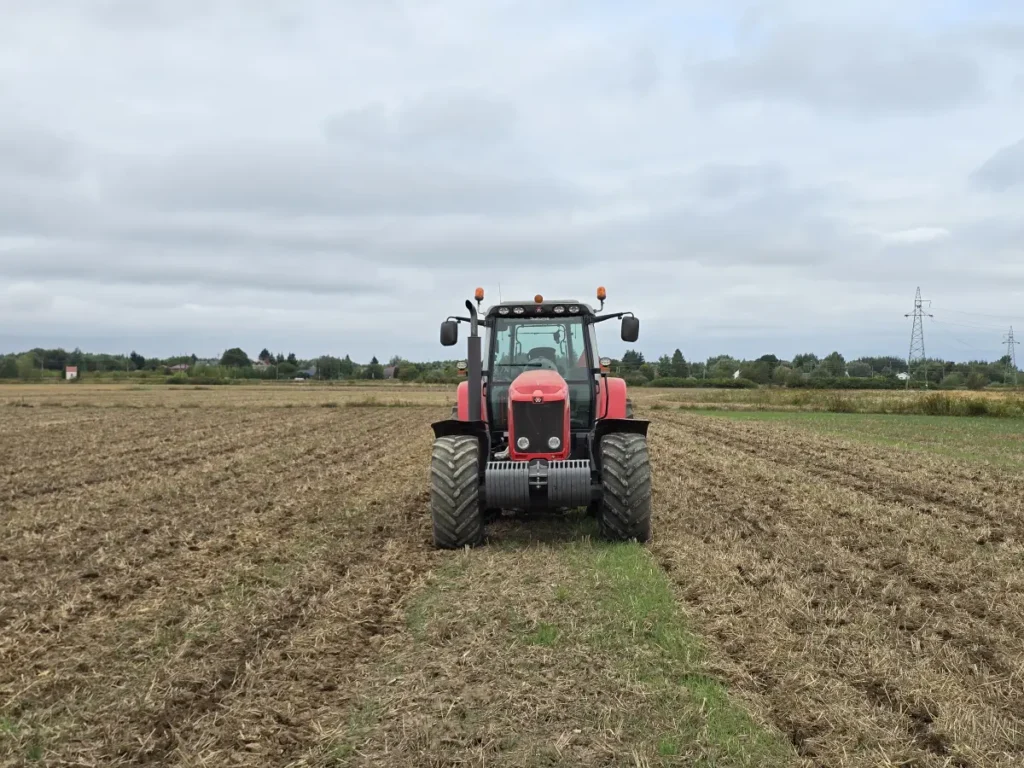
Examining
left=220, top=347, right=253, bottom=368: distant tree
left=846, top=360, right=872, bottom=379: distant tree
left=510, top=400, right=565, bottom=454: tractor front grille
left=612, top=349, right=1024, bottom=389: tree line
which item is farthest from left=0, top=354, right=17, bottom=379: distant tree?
left=510, top=400, right=565, bottom=454: tractor front grille

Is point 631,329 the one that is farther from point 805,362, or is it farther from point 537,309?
point 805,362

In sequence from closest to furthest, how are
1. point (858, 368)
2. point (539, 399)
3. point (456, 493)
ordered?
1. point (456, 493)
2. point (539, 399)
3. point (858, 368)

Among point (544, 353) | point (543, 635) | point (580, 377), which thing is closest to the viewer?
point (543, 635)

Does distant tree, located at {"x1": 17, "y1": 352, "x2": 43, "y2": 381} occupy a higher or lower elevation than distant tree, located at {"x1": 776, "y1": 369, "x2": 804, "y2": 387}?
higher

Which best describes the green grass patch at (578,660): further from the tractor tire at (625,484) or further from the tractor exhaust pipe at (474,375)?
→ the tractor exhaust pipe at (474,375)

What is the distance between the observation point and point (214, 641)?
529cm

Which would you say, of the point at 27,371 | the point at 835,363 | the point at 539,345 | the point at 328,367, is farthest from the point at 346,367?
the point at 539,345

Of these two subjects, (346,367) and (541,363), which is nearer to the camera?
(541,363)

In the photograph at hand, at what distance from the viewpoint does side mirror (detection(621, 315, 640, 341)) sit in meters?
8.62

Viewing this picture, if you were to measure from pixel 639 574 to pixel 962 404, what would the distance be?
33797 mm

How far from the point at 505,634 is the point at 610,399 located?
4.14 meters

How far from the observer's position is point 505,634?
544 cm

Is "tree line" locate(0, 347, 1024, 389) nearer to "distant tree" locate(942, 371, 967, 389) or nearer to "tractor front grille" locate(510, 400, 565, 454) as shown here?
"distant tree" locate(942, 371, 967, 389)

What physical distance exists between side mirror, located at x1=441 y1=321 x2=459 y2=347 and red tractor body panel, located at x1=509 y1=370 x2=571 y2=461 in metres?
0.77
